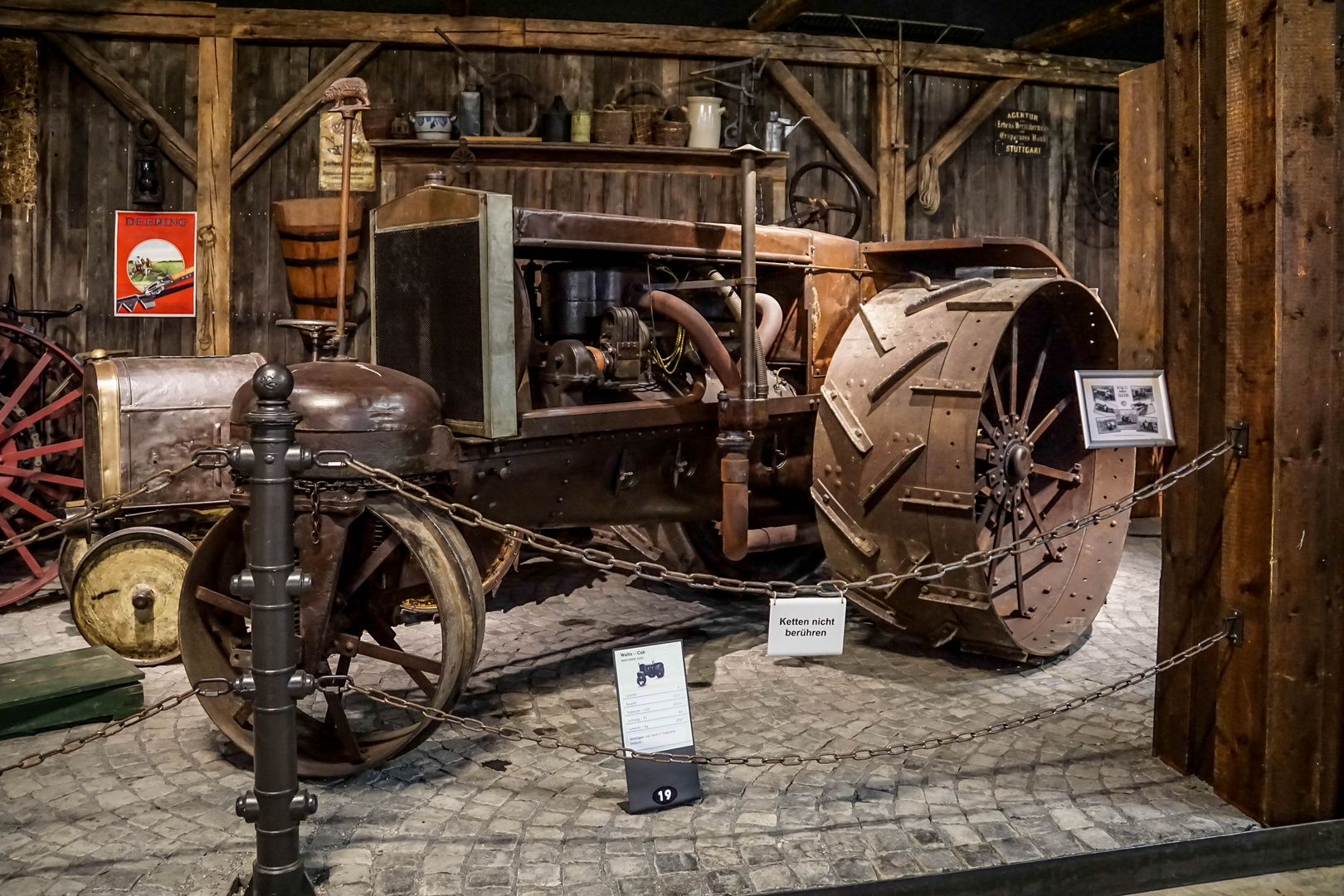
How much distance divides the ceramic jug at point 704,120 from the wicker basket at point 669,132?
13cm

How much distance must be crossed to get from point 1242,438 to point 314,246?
5.69m

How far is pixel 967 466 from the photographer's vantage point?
4.10 metres

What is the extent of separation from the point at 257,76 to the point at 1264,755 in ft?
22.7

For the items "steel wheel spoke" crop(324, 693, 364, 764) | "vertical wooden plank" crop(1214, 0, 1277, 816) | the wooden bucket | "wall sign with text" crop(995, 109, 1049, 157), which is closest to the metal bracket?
"vertical wooden plank" crop(1214, 0, 1277, 816)

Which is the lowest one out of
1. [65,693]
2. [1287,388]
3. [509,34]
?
[65,693]

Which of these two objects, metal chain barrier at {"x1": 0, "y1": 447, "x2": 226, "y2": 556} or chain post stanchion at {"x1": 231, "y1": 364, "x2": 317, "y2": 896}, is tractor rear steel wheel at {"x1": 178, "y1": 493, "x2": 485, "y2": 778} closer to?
metal chain barrier at {"x1": 0, "y1": 447, "x2": 226, "y2": 556}

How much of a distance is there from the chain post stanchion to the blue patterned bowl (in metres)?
4.78

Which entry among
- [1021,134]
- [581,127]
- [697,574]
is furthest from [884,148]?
[697,574]

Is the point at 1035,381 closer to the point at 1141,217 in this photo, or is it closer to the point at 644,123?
the point at 1141,217

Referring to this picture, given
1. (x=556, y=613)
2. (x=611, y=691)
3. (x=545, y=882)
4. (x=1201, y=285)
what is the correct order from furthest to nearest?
(x=556, y=613), (x=611, y=691), (x=1201, y=285), (x=545, y=882)

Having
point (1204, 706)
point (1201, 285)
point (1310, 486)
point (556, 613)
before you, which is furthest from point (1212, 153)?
point (556, 613)

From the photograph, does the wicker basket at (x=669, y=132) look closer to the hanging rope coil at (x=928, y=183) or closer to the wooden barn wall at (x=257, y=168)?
the wooden barn wall at (x=257, y=168)

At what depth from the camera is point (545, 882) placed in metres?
2.75

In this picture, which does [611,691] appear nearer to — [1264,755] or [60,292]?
[1264,755]
